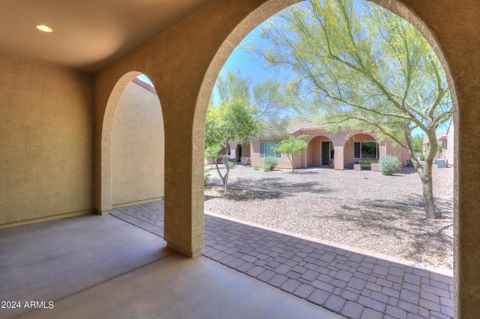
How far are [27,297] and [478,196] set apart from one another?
4.12 meters

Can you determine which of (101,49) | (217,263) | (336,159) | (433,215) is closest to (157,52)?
(101,49)

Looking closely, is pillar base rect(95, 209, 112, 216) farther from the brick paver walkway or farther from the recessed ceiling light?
the recessed ceiling light

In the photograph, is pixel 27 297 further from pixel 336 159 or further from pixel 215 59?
pixel 336 159

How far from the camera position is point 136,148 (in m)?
6.23

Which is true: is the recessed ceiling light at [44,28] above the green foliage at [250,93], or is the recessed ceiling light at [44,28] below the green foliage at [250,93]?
below

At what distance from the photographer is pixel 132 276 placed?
109 inches

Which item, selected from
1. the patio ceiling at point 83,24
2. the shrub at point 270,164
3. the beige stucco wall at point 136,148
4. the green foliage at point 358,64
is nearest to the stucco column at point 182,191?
the patio ceiling at point 83,24

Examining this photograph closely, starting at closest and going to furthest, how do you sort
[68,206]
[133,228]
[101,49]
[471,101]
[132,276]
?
[471,101] → [132,276] → [101,49] → [133,228] → [68,206]

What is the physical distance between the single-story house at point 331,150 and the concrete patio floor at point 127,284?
48.0ft

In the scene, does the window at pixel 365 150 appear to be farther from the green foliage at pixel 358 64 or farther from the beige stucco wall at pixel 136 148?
the beige stucco wall at pixel 136 148

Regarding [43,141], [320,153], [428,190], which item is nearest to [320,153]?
[320,153]

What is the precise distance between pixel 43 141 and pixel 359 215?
25.2ft

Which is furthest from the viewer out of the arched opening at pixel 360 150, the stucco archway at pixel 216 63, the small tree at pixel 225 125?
the arched opening at pixel 360 150

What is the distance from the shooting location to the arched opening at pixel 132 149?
5.40 meters
